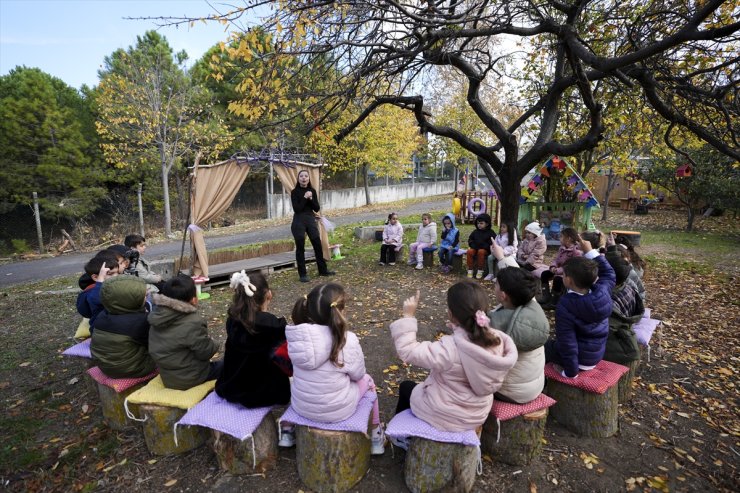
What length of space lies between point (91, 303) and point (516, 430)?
11.9 feet

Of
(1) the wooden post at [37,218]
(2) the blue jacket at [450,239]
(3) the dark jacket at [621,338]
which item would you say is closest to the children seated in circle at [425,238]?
(2) the blue jacket at [450,239]

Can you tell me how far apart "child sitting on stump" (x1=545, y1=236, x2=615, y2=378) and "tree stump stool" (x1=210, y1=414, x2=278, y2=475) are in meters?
2.19

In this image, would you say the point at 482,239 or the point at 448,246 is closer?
the point at 482,239

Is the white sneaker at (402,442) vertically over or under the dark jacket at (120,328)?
under

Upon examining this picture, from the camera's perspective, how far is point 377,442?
110 inches

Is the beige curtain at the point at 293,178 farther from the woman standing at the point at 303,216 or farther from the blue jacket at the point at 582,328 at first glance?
the blue jacket at the point at 582,328

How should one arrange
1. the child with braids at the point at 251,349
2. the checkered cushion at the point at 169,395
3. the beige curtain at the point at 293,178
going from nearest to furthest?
the child with braids at the point at 251,349, the checkered cushion at the point at 169,395, the beige curtain at the point at 293,178

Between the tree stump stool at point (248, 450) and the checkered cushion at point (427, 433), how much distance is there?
2.84 feet

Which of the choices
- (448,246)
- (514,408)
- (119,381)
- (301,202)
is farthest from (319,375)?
(448,246)

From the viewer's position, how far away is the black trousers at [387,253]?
8.62 m

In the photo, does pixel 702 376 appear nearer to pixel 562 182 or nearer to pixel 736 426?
pixel 736 426

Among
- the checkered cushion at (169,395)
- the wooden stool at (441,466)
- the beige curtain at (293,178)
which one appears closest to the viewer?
the wooden stool at (441,466)

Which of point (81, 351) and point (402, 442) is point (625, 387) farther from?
point (81, 351)

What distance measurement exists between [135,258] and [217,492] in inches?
136
